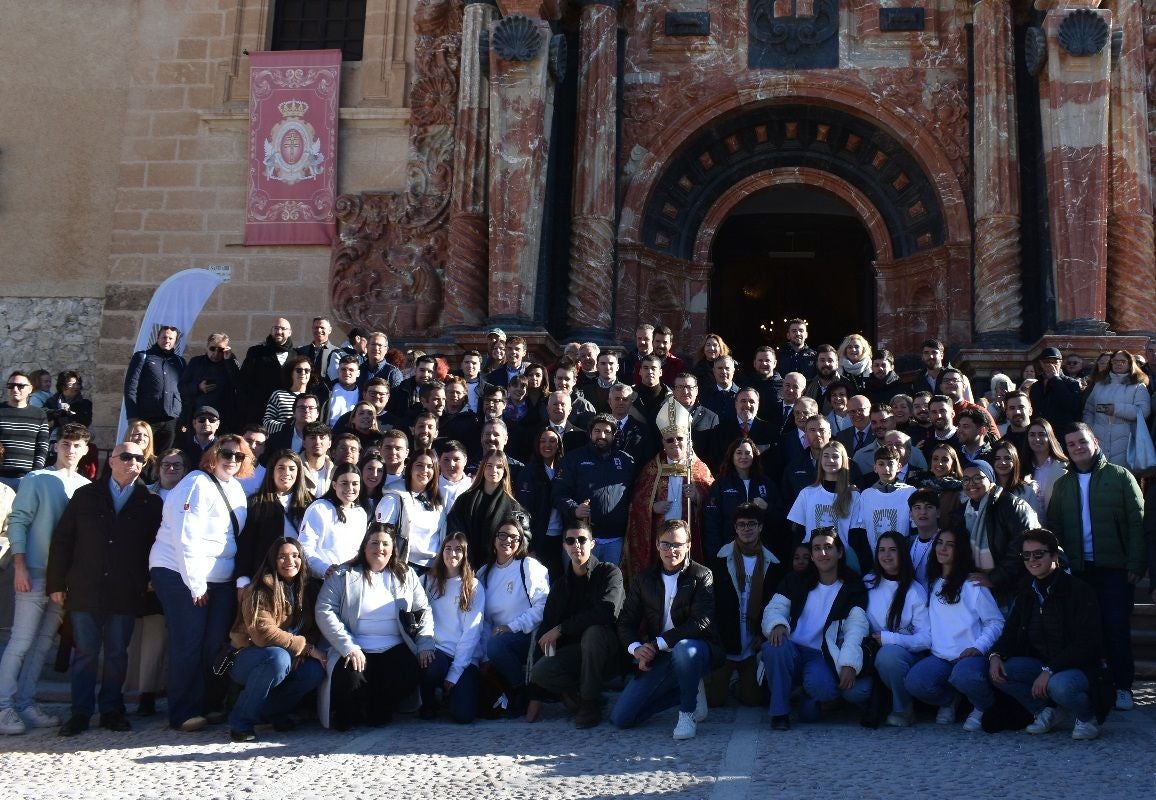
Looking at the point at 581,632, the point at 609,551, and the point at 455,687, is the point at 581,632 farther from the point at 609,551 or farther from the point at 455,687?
the point at 609,551

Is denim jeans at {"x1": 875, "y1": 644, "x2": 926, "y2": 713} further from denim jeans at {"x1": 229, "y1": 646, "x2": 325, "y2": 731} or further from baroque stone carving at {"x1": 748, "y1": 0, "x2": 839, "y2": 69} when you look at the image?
baroque stone carving at {"x1": 748, "y1": 0, "x2": 839, "y2": 69}

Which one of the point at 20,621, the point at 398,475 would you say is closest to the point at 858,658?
the point at 398,475

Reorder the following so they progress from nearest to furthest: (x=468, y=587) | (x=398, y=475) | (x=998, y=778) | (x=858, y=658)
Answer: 1. (x=998, y=778)
2. (x=858, y=658)
3. (x=468, y=587)
4. (x=398, y=475)

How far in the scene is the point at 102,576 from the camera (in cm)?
755

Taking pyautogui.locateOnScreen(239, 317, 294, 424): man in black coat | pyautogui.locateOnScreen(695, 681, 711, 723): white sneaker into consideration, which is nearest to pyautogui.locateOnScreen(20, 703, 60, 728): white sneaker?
pyautogui.locateOnScreen(695, 681, 711, 723): white sneaker

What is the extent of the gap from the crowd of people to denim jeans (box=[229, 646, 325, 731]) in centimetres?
1

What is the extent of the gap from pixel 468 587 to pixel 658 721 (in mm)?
1387

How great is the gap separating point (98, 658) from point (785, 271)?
14.2 meters

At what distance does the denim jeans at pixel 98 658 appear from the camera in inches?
291

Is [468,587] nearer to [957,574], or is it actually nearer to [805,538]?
[805,538]

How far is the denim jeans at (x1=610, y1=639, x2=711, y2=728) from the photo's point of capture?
24.1ft

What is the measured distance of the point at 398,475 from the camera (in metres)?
8.66

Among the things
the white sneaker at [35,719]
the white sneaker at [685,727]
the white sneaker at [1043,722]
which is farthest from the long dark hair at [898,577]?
the white sneaker at [35,719]

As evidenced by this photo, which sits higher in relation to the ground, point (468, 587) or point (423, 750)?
point (468, 587)
